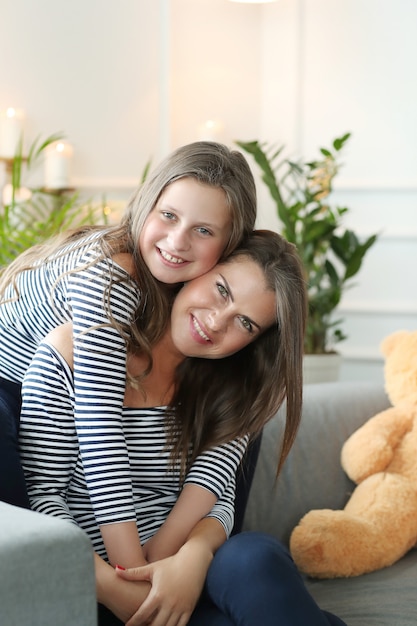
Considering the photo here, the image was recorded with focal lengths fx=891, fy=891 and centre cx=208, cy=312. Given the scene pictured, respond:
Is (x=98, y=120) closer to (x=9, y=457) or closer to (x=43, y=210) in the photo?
(x=43, y=210)

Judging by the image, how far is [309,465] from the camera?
1864mm

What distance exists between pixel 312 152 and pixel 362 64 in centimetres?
39

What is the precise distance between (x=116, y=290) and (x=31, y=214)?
1.78 m

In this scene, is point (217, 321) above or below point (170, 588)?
above

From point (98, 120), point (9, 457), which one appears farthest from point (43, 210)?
point (9, 457)

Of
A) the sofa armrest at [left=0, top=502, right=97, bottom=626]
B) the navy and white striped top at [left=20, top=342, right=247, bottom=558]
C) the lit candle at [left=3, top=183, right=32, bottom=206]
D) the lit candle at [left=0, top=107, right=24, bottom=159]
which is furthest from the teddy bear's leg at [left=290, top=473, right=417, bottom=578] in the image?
the lit candle at [left=0, top=107, right=24, bottom=159]

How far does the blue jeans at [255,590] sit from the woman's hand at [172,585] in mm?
24

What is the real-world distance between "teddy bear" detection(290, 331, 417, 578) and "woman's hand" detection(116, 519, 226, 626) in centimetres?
44

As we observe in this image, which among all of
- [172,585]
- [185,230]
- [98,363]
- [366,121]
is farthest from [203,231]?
[366,121]

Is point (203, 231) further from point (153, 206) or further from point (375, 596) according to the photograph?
point (375, 596)

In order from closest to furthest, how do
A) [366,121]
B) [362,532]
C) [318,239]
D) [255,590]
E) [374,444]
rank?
[255,590] → [362,532] → [374,444] → [318,239] → [366,121]

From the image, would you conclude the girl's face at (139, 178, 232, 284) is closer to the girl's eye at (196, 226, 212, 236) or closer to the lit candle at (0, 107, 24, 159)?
the girl's eye at (196, 226, 212, 236)

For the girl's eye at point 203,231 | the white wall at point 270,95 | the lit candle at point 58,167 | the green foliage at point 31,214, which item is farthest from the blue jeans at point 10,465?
the white wall at point 270,95

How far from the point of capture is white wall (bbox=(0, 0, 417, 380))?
3293mm
